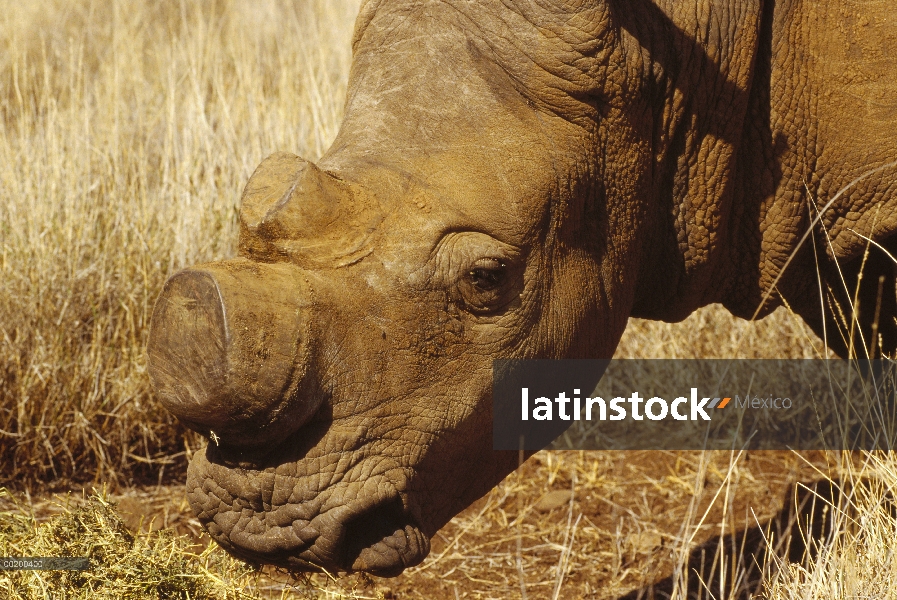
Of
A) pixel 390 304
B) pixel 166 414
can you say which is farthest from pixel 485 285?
pixel 166 414

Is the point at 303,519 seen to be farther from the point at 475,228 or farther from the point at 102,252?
the point at 102,252

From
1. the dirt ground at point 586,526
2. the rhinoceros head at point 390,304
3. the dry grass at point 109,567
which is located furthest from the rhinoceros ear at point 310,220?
the dirt ground at point 586,526

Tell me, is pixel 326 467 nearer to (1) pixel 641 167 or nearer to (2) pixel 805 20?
(1) pixel 641 167

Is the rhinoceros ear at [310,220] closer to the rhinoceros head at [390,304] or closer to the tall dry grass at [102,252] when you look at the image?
the rhinoceros head at [390,304]

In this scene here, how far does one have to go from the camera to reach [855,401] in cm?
550

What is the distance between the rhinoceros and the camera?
2.70 m

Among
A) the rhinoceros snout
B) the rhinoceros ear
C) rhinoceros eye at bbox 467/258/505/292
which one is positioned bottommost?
the rhinoceros snout

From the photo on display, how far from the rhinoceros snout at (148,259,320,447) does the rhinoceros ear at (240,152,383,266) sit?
0.10 m

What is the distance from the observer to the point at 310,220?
2.75 meters

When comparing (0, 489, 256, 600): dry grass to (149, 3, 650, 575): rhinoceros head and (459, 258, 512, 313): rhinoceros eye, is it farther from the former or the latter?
(459, 258, 512, 313): rhinoceros eye

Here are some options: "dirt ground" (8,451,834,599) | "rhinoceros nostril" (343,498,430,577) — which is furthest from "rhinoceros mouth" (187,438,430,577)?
"dirt ground" (8,451,834,599)

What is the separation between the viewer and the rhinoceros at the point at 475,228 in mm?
2701

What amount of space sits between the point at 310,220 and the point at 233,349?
0.38 metres

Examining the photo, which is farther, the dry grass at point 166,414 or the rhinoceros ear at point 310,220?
the dry grass at point 166,414
